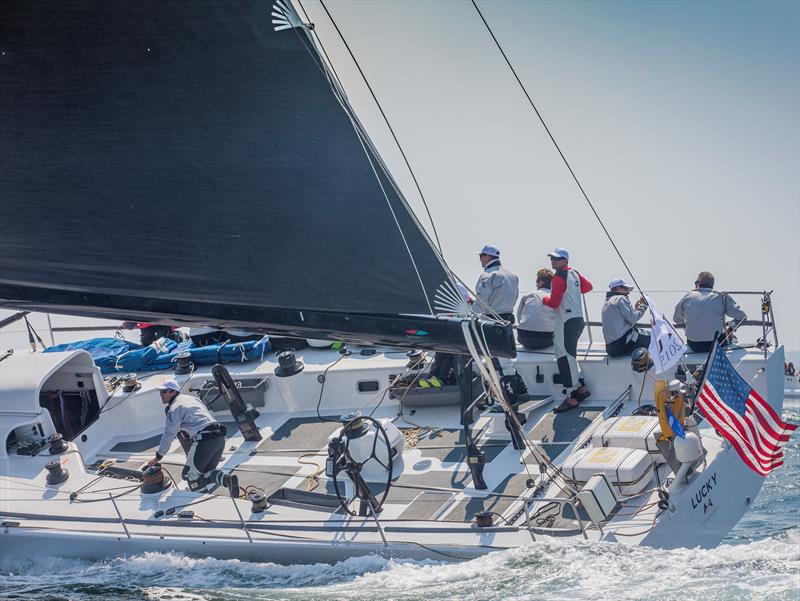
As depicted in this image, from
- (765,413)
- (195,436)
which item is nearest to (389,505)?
(195,436)

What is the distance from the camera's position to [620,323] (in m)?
9.97

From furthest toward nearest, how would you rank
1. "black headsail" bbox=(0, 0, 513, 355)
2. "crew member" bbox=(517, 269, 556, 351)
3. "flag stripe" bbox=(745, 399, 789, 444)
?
"crew member" bbox=(517, 269, 556, 351) → "flag stripe" bbox=(745, 399, 789, 444) → "black headsail" bbox=(0, 0, 513, 355)

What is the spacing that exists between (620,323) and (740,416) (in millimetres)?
2255

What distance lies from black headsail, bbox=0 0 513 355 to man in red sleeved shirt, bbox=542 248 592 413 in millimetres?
3376

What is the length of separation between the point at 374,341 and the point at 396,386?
3.96 m

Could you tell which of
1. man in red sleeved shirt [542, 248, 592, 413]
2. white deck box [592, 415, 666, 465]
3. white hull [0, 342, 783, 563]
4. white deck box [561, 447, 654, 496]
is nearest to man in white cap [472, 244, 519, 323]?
man in red sleeved shirt [542, 248, 592, 413]

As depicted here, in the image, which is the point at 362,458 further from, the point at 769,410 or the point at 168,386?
the point at 769,410

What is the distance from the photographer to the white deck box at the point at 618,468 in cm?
770

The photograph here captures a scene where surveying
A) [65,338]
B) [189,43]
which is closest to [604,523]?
[189,43]

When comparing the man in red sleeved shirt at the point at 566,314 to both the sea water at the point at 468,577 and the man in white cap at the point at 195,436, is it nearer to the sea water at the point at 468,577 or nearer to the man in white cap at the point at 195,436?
the sea water at the point at 468,577

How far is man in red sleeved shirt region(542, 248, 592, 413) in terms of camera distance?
31.1ft

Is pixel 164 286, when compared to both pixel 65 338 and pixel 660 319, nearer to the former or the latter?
pixel 660 319

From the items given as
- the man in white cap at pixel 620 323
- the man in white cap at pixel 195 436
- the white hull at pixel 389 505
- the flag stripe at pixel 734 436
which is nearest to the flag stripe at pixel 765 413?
the flag stripe at pixel 734 436

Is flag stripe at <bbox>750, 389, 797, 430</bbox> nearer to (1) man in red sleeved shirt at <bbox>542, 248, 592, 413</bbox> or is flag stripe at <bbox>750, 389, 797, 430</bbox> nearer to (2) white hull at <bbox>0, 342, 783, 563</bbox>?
(2) white hull at <bbox>0, 342, 783, 563</bbox>
